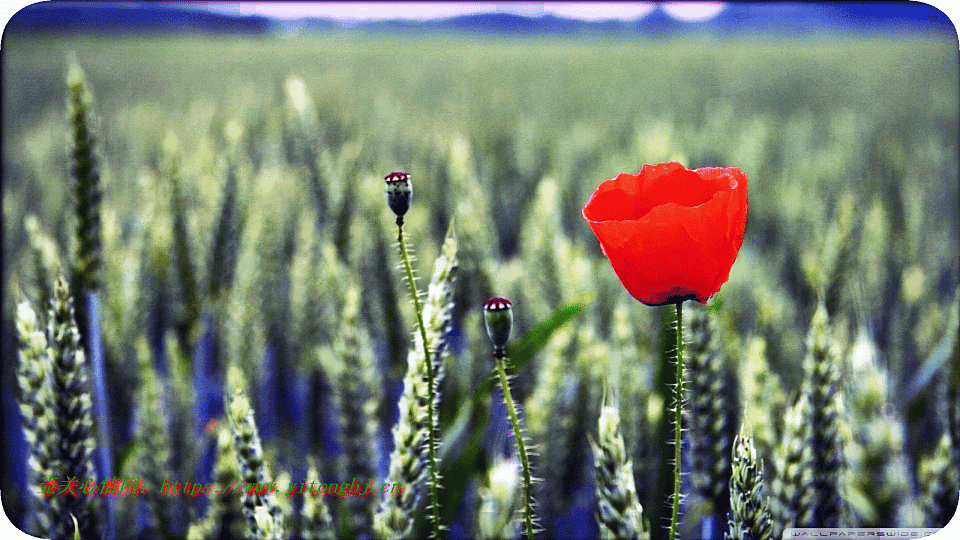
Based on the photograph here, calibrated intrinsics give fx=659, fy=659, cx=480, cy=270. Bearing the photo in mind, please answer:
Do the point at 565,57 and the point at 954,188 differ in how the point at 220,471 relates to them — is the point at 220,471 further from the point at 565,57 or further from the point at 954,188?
the point at 565,57

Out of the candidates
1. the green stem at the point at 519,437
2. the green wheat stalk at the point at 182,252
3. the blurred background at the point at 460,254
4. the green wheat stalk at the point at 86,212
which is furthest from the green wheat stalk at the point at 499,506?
the green wheat stalk at the point at 182,252

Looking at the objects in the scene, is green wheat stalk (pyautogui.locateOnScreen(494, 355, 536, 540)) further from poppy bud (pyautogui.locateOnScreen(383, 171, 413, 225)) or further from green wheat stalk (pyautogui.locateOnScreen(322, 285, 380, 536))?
green wheat stalk (pyautogui.locateOnScreen(322, 285, 380, 536))

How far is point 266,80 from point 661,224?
3.24 feet

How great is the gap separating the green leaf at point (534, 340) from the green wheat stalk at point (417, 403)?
0.21 ft

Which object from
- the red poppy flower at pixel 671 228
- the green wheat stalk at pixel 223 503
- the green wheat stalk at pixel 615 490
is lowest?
the green wheat stalk at pixel 223 503

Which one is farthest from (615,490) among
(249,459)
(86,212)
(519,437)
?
(86,212)

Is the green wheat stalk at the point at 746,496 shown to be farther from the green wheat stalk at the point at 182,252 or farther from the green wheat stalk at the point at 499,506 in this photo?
the green wheat stalk at the point at 182,252

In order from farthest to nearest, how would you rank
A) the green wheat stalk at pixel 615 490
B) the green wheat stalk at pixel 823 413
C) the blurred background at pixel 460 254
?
the blurred background at pixel 460 254, the green wheat stalk at pixel 823 413, the green wheat stalk at pixel 615 490

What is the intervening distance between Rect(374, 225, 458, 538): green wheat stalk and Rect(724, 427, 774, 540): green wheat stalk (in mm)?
106

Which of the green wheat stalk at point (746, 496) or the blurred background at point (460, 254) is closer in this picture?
the green wheat stalk at point (746, 496)

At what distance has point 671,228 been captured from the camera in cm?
21

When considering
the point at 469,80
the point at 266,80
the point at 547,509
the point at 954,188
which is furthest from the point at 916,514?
the point at 469,80

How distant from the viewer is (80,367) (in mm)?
277

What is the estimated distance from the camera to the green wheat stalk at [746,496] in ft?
0.70
